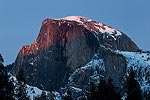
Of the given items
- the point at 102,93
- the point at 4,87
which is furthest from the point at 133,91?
the point at 4,87

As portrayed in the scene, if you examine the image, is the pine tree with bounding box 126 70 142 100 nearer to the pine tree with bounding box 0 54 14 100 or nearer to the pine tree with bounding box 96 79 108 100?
the pine tree with bounding box 96 79 108 100

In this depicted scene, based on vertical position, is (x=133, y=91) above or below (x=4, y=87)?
above

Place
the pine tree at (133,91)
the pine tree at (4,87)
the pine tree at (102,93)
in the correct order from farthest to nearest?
1. the pine tree at (133,91)
2. the pine tree at (102,93)
3. the pine tree at (4,87)

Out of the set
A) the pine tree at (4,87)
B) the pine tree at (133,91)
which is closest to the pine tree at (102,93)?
the pine tree at (133,91)

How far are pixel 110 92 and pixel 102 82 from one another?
1991 mm

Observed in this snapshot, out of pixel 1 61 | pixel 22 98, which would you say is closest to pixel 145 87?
pixel 22 98

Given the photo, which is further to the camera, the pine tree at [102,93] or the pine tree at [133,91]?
the pine tree at [133,91]

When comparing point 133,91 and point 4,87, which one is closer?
point 4,87

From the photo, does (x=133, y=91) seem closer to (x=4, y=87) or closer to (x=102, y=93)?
(x=102, y=93)

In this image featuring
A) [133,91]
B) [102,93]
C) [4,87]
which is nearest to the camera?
[4,87]

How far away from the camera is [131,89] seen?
196ft

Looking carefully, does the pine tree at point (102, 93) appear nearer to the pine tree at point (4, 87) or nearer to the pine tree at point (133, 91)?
the pine tree at point (133, 91)

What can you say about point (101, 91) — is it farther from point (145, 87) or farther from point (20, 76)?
point (145, 87)

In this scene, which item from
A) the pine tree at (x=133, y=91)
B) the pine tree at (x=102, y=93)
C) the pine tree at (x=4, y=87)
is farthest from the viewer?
the pine tree at (x=133, y=91)
